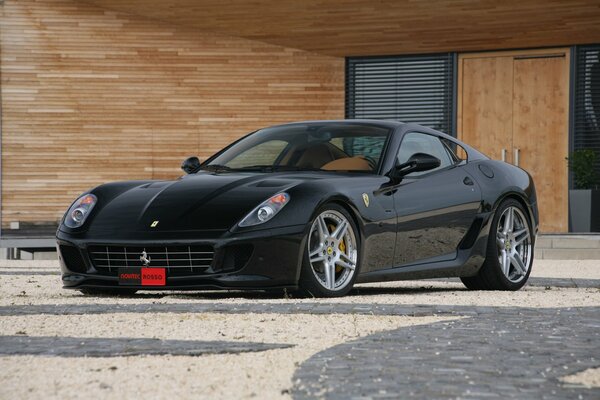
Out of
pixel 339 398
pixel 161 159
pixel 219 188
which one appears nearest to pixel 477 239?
pixel 219 188

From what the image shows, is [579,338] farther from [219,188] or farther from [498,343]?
[219,188]

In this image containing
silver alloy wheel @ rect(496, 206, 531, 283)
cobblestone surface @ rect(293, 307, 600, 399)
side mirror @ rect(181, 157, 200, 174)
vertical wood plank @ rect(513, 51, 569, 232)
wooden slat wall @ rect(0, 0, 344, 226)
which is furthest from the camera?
wooden slat wall @ rect(0, 0, 344, 226)

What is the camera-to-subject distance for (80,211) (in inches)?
343

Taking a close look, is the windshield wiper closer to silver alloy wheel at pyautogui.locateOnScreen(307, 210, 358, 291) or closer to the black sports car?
the black sports car

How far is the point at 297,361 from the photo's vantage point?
527 centimetres

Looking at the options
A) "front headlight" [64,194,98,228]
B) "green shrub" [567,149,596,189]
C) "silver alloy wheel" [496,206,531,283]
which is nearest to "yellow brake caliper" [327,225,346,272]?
"front headlight" [64,194,98,228]

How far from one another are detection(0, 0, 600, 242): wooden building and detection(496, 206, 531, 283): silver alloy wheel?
14092mm

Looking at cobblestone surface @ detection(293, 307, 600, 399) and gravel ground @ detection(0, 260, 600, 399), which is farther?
gravel ground @ detection(0, 260, 600, 399)

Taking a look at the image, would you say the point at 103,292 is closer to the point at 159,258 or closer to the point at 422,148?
the point at 159,258

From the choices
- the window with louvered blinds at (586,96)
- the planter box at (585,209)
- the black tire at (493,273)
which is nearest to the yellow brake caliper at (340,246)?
the black tire at (493,273)

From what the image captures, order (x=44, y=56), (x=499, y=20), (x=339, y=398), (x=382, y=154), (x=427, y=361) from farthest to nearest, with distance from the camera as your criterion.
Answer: (x=44, y=56) < (x=499, y=20) < (x=382, y=154) < (x=427, y=361) < (x=339, y=398)

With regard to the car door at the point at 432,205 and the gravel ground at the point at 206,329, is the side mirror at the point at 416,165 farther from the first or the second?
the gravel ground at the point at 206,329

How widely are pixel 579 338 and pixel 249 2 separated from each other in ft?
59.5

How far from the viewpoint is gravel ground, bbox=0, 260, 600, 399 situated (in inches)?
184
